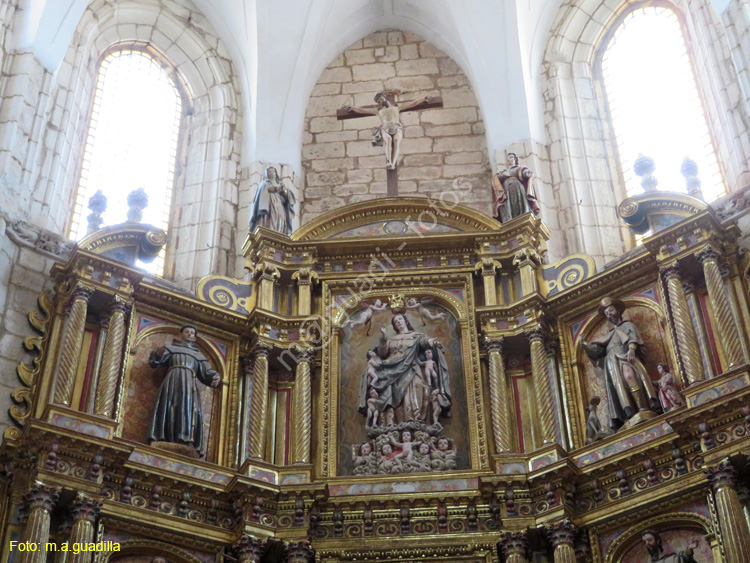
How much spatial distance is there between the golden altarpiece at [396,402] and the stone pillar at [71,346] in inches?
0.9

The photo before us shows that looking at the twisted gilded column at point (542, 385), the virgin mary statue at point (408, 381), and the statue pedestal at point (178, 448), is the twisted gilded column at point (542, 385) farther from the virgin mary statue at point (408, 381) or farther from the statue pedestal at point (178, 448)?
the statue pedestal at point (178, 448)

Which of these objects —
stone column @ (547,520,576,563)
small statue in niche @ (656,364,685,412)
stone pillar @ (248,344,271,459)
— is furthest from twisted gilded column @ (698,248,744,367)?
stone pillar @ (248,344,271,459)

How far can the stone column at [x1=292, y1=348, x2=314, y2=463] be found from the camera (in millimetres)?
13914

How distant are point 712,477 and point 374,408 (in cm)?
398

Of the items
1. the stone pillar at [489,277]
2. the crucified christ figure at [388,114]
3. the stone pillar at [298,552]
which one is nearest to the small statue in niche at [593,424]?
the stone pillar at [489,277]

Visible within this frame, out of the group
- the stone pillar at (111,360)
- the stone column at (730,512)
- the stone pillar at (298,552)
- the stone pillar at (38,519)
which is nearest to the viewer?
the stone column at (730,512)

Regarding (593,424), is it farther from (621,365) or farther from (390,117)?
(390,117)

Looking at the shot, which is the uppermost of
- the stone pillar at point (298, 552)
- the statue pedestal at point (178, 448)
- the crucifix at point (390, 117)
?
the crucifix at point (390, 117)

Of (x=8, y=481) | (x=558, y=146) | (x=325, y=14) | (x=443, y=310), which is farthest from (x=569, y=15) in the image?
(x=8, y=481)

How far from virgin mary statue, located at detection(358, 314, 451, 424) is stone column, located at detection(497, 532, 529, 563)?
1847mm

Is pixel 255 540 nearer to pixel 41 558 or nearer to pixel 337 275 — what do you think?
pixel 41 558

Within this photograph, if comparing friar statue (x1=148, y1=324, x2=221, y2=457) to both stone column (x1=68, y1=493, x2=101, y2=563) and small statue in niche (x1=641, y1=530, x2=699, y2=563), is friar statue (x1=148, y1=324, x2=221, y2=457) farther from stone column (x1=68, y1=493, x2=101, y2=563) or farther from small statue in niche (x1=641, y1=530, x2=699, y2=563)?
small statue in niche (x1=641, y1=530, x2=699, y2=563)

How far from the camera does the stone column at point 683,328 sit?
13086 millimetres

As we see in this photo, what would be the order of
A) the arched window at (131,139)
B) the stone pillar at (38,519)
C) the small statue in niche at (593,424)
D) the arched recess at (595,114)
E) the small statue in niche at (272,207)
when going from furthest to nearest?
the arched window at (131,139) → the arched recess at (595,114) → the small statue in niche at (272,207) → the small statue in niche at (593,424) → the stone pillar at (38,519)
